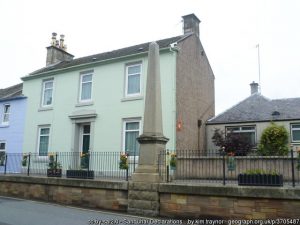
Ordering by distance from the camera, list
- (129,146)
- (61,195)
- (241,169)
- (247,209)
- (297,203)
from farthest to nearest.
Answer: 1. (129,146)
2. (241,169)
3. (61,195)
4. (247,209)
5. (297,203)

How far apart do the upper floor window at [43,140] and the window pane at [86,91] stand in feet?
11.2

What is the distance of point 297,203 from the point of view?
323 inches

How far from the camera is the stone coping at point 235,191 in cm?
830

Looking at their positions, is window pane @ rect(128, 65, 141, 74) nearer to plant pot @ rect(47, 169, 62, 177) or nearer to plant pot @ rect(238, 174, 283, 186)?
plant pot @ rect(47, 169, 62, 177)

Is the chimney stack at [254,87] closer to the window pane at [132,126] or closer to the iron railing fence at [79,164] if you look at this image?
the window pane at [132,126]

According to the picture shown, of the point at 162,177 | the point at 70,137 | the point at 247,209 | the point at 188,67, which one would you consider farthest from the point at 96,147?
the point at 247,209

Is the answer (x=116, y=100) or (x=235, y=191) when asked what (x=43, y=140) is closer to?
(x=116, y=100)

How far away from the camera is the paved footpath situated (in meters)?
9.24

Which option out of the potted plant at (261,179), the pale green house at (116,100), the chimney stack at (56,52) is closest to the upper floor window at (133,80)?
the pale green house at (116,100)

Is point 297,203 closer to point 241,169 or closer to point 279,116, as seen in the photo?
point 241,169

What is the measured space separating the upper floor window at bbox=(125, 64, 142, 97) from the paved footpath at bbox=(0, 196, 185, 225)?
311 inches

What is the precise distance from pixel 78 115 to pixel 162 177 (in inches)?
400

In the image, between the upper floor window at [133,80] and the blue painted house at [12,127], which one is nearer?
the upper floor window at [133,80]

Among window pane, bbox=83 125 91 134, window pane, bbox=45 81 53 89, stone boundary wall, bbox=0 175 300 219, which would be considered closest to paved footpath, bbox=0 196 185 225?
stone boundary wall, bbox=0 175 300 219
